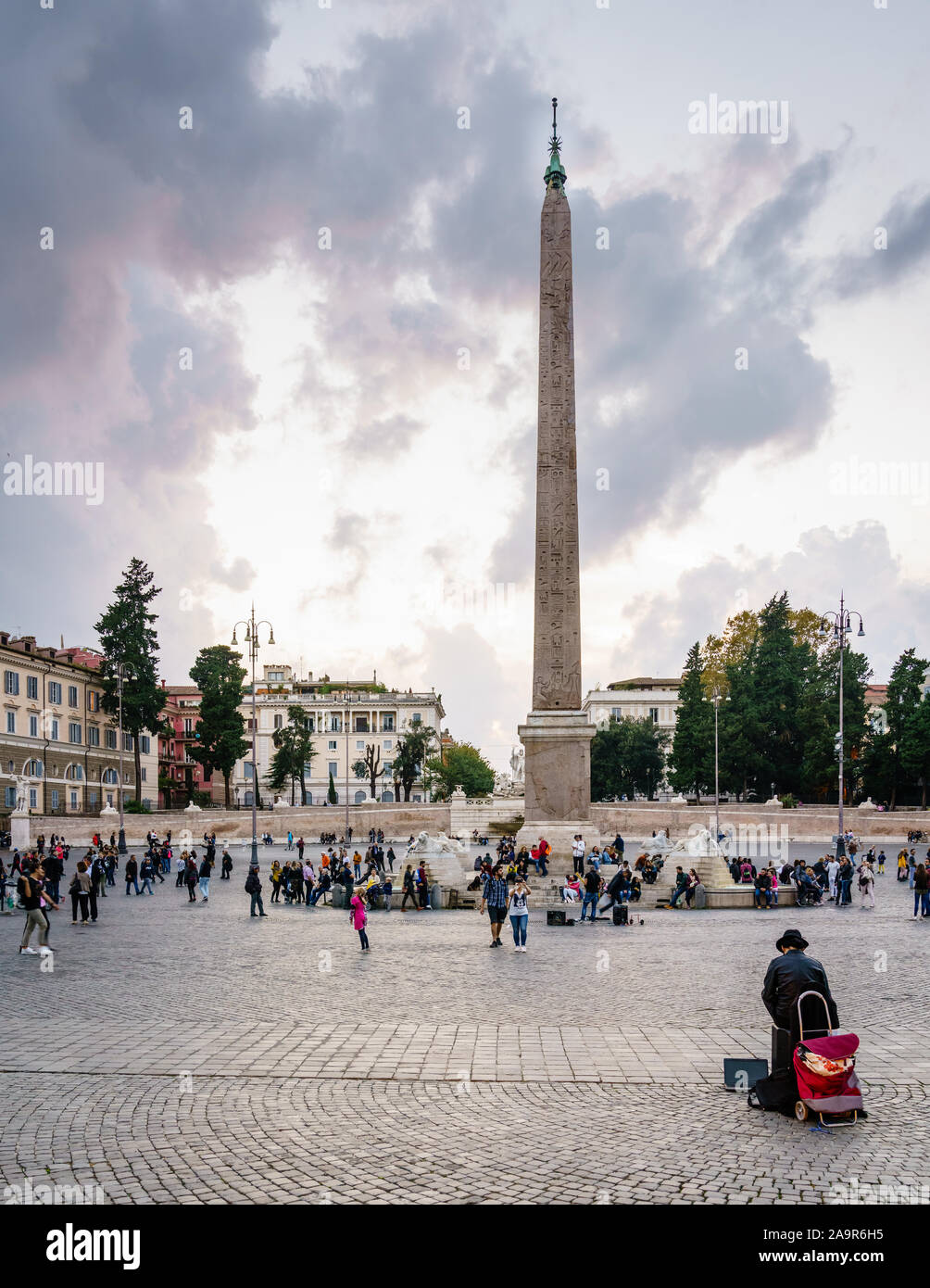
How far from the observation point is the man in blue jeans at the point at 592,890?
1969 centimetres

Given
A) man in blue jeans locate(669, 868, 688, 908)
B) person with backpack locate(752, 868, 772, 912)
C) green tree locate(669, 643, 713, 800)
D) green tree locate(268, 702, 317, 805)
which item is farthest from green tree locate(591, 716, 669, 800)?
person with backpack locate(752, 868, 772, 912)

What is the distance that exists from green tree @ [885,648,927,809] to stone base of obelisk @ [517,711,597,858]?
32681mm

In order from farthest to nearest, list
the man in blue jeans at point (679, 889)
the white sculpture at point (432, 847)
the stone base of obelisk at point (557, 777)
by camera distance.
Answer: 1. the stone base of obelisk at point (557, 777)
2. the white sculpture at point (432, 847)
3. the man in blue jeans at point (679, 889)

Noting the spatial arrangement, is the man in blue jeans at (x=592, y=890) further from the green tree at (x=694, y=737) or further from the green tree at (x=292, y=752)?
the green tree at (x=292, y=752)

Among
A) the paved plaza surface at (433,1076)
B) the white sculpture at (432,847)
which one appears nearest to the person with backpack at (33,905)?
the paved plaza surface at (433,1076)

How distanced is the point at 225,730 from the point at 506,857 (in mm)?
45655

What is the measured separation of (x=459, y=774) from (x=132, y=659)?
1507 inches

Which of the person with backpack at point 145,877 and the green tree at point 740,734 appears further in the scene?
the green tree at point 740,734

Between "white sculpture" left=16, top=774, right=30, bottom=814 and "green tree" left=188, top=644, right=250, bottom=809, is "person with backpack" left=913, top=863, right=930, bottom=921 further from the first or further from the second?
"green tree" left=188, top=644, right=250, bottom=809

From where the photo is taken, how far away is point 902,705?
191 feet

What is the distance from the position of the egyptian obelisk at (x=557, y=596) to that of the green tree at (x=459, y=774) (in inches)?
2007

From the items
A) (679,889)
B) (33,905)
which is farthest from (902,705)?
(33,905)
